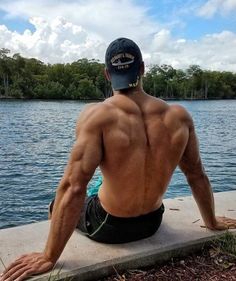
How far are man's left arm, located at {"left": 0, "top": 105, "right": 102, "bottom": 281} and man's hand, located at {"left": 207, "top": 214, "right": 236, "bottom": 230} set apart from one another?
51.9 inches

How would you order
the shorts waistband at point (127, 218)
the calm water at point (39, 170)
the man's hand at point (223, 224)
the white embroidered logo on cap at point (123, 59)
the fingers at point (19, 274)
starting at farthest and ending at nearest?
the calm water at point (39, 170) < the man's hand at point (223, 224) < the shorts waistband at point (127, 218) < the white embroidered logo on cap at point (123, 59) < the fingers at point (19, 274)

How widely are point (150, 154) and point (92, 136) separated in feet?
1.43

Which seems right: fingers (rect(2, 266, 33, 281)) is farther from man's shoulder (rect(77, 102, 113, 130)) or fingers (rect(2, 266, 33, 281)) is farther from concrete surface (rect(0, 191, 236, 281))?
man's shoulder (rect(77, 102, 113, 130))

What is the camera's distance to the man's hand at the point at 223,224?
361cm

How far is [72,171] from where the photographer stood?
9.25 feet

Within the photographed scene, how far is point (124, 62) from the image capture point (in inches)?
117

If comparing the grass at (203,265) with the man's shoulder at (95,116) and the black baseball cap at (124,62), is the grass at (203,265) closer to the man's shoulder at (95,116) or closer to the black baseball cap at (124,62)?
the man's shoulder at (95,116)

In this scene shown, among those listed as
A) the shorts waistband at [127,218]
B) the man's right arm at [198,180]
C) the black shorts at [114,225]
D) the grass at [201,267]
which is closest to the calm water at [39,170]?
the black shorts at [114,225]

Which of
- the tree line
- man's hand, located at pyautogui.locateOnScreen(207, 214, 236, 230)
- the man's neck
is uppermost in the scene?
the man's neck

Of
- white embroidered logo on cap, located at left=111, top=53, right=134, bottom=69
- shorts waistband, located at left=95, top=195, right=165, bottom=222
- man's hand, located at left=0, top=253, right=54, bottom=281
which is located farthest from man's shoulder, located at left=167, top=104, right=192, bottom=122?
man's hand, located at left=0, top=253, right=54, bottom=281

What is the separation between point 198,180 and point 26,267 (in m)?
1.43

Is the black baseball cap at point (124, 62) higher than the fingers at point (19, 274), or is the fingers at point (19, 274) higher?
the black baseball cap at point (124, 62)

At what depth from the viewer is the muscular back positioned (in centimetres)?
285

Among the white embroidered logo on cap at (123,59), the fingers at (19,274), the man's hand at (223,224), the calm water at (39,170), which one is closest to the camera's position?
the fingers at (19,274)
